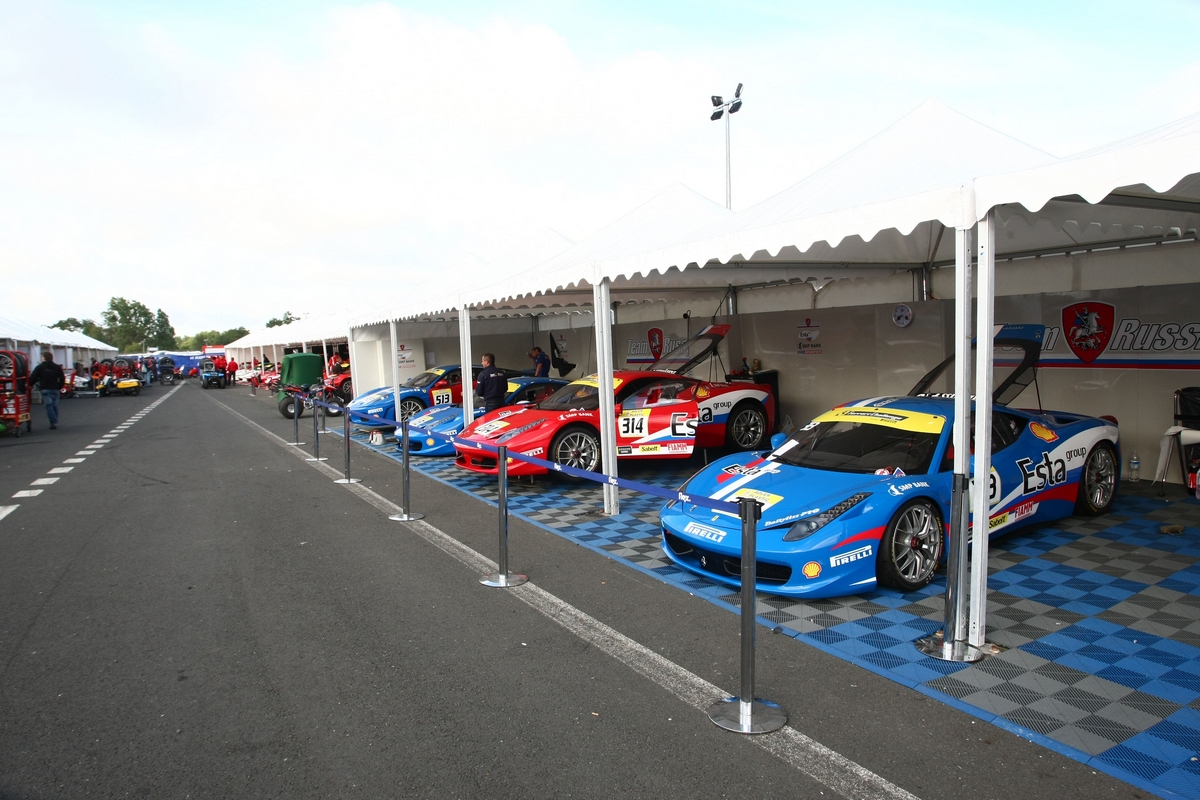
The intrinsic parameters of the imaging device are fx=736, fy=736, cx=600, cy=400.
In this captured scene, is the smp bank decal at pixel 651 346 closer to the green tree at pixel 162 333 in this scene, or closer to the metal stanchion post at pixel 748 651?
the metal stanchion post at pixel 748 651

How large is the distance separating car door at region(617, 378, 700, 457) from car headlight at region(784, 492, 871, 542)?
4.79 meters

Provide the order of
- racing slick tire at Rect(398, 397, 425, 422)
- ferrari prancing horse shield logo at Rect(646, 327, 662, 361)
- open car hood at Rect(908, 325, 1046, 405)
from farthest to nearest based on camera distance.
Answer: ferrari prancing horse shield logo at Rect(646, 327, 662, 361)
racing slick tire at Rect(398, 397, 425, 422)
open car hood at Rect(908, 325, 1046, 405)

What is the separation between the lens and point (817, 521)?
470 cm

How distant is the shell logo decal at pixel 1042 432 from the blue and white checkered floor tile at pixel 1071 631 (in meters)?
0.82

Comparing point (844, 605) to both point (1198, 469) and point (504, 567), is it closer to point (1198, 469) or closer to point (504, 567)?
point (504, 567)

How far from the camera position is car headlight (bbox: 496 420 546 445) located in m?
9.06

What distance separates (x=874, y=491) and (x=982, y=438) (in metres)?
0.94

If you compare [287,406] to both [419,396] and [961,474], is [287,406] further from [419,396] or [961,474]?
[961,474]

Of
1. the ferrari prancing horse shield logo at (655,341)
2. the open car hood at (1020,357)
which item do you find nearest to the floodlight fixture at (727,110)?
the ferrari prancing horse shield logo at (655,341)

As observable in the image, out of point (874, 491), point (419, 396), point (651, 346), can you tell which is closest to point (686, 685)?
point (874, 491)

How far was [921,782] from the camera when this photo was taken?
2820 mm

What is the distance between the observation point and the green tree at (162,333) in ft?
529

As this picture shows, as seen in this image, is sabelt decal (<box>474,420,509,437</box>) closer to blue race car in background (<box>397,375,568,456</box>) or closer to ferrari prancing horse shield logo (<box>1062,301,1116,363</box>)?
blue race car in background (<box>397,375,568,456</box>)

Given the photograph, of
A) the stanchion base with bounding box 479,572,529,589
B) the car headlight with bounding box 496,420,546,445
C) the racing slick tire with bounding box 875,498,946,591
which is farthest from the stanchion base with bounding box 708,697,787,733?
the car headlight with bounding box 496,420,546,445
